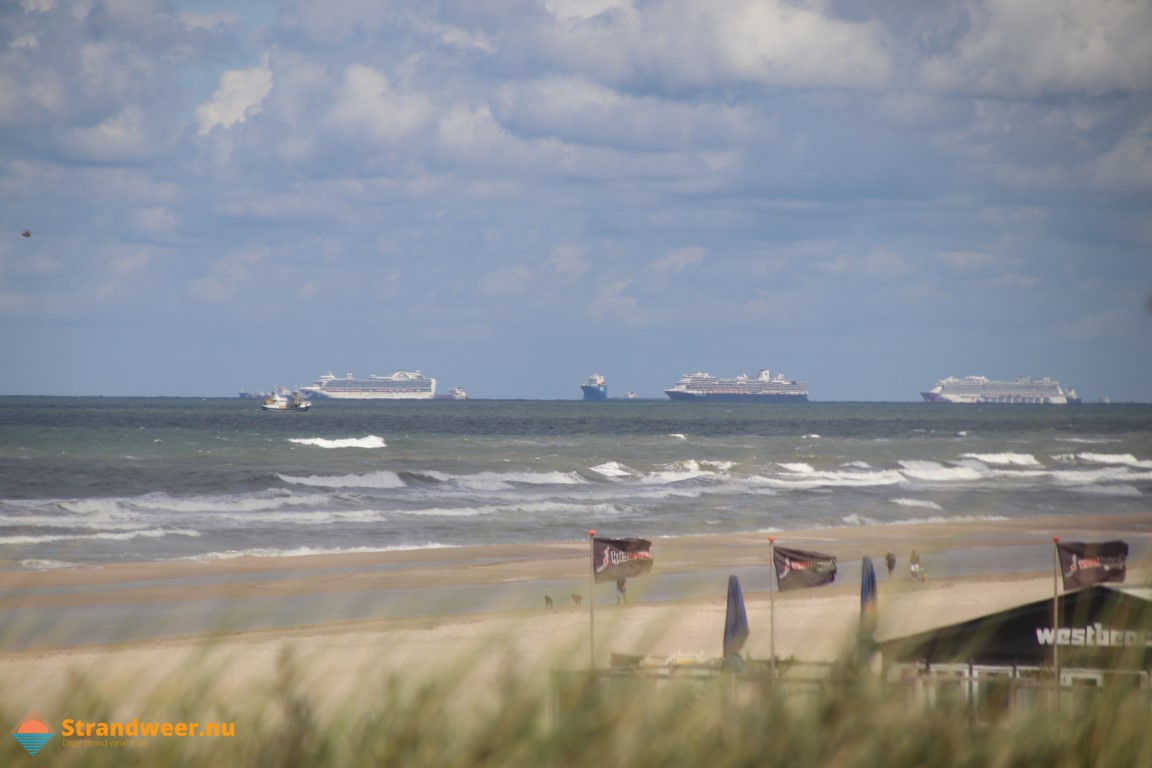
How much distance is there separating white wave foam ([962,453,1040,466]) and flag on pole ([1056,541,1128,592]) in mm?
59242

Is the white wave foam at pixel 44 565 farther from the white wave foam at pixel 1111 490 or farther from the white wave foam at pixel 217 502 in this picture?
the white wave foam at pixel 1111 490

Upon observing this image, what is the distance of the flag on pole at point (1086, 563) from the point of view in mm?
9898

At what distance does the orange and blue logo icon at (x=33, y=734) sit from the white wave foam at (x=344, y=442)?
72.4 metres

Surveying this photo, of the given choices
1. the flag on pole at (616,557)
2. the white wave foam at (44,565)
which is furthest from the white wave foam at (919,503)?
the flag on pole at (616,557)

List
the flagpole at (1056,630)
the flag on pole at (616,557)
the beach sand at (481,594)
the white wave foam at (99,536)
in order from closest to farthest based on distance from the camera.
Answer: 1. the flagpole at (1056,630)
2. the flag on pole at (616,557)
3. the beach sand at (481,594)
4. the white wave foam at (99,536)

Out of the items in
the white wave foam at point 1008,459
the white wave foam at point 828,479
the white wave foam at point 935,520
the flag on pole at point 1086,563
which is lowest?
the white wave foam at point 935,520

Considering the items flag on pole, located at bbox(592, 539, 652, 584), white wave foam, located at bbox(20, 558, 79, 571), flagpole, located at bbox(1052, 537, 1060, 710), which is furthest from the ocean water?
flagpole, located at bbox(1052, 537, 1060, 710)

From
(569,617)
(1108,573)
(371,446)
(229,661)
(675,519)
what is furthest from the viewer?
(371,446)

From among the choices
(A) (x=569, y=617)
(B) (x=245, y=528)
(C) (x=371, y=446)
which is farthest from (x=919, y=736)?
(C) (x=371, y=446)

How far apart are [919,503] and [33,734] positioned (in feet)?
138

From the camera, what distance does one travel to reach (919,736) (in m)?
3.57

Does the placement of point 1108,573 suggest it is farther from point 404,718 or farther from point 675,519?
point 675,519

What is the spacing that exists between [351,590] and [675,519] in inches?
634

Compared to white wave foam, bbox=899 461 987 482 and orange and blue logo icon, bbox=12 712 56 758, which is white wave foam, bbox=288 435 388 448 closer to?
white wave foam, bbox=899 461 987 482
